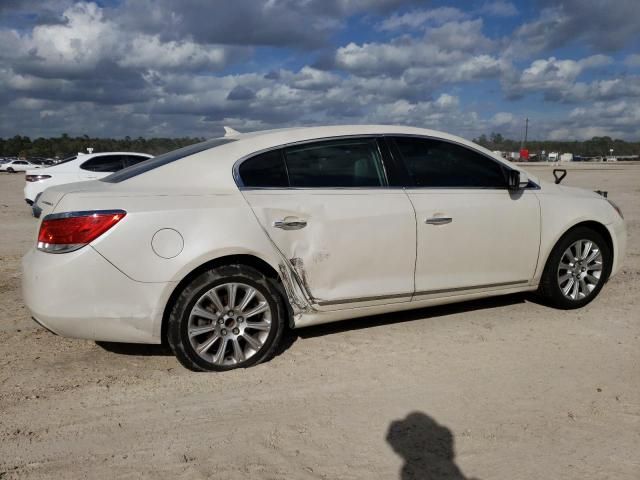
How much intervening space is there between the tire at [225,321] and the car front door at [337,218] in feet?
1.01

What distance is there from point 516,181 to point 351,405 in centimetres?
249

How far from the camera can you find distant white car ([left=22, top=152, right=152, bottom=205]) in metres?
12.9

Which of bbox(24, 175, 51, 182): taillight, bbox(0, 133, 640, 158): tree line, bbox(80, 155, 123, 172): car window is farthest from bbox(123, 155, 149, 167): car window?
bbox(0, 133, 640, 158): tree line

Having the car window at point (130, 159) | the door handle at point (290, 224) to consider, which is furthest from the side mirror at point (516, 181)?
the car window at point (130, 159)

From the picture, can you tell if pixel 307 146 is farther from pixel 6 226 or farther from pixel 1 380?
pixel 6 226

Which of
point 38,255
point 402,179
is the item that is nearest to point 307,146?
point 402,179

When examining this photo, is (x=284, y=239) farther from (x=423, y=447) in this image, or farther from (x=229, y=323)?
(x=423, y=447)

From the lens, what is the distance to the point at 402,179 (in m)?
4.52

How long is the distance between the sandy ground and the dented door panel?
19.2 inches

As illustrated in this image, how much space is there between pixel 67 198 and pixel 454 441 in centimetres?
275

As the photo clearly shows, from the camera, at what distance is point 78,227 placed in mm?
3598

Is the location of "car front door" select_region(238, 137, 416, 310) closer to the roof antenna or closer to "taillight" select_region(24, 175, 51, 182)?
the roof antenna

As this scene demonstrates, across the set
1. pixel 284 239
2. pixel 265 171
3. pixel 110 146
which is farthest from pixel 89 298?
pixel 110 146

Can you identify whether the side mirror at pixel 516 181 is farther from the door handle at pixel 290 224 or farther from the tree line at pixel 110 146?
the tree line at pixel 110 146
